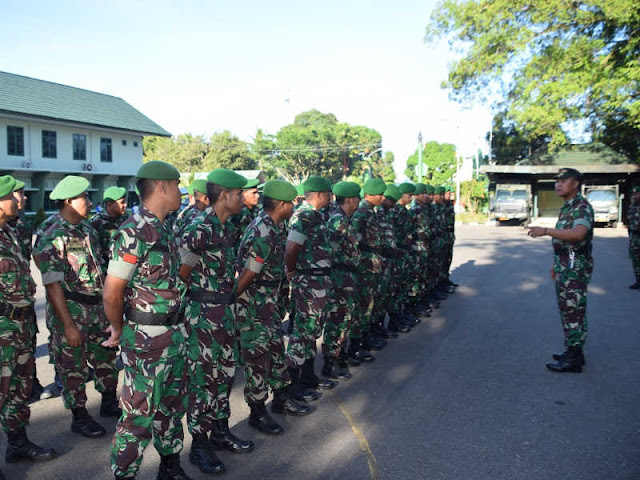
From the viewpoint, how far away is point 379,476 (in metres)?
3.41

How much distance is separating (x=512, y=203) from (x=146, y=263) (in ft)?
90.0

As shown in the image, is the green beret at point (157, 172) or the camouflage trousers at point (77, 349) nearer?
the green beret at point (157, 172)

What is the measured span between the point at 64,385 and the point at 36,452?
51 cm

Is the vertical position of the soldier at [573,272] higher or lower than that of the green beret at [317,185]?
lower

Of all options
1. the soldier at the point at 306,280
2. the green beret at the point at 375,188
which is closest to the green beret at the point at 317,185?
the soldier at the point at 306,280

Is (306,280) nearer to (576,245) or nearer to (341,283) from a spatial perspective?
(341,283)

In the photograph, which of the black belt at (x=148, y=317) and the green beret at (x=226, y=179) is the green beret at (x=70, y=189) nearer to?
the green beret at (x=226, y=179)

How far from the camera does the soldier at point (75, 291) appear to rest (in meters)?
3.83

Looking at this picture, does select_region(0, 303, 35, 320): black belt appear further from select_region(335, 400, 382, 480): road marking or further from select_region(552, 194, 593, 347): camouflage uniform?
select_region(552, 194, 593, 347): camouflage uniform

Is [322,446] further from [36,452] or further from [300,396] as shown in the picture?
[36,452]

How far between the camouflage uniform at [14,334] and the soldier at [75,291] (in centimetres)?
20

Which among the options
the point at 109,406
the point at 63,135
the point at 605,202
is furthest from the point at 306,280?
the point at 63,135

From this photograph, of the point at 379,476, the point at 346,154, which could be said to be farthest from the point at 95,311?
the point at 346,154

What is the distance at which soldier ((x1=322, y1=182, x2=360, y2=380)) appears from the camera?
530 cm
